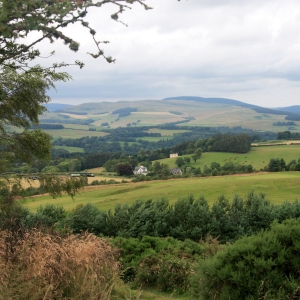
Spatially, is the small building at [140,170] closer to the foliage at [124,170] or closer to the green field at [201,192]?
the foliage at [124,170]

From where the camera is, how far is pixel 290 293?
514 centimetres

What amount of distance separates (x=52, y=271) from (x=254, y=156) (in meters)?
76.8

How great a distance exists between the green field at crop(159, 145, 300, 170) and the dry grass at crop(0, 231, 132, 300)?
66077mm

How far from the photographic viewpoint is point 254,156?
7862 centimetres

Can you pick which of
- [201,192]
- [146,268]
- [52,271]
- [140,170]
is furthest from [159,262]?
[140,170]

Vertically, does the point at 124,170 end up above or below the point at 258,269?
below

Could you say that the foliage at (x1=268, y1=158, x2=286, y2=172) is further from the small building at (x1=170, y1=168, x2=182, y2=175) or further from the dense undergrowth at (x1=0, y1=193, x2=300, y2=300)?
the dense undergrowth at (x1=0, y1=193, x2=300, y2=300)

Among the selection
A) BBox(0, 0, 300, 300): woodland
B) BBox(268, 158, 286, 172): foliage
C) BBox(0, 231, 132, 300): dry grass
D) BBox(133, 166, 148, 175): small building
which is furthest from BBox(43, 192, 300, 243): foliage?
BBox(133, 166, 148, 175): small building

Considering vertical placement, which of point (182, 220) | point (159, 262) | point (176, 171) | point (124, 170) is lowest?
point (176, 171)

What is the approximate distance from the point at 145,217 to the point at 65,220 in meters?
3.50

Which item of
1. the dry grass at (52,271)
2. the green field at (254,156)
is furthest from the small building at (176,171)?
the dry grass at (52,271)

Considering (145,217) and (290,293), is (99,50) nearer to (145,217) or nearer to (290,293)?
(290,293)

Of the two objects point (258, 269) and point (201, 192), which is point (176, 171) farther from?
point (258, 269)

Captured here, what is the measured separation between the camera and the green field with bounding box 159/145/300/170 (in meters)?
73.8
